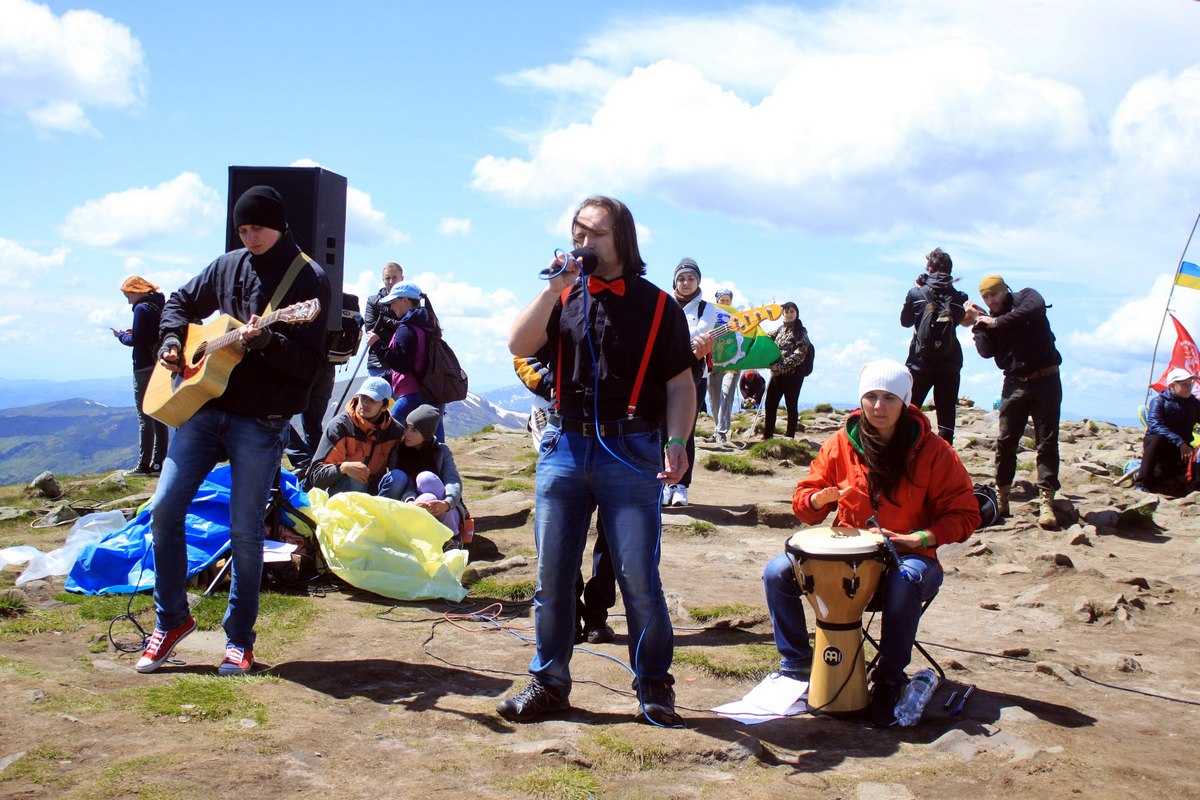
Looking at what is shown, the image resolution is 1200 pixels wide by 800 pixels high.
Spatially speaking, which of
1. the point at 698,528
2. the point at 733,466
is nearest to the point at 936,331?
the point at 698,528

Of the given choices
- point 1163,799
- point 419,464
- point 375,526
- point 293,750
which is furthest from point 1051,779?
point 419,464

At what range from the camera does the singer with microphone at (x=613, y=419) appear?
409cm

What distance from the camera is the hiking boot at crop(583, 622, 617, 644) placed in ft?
18.5

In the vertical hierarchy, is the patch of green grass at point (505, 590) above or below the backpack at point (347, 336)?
below

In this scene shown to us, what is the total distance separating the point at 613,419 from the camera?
4090 mm

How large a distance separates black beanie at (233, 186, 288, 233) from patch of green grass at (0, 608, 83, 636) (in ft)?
8.29

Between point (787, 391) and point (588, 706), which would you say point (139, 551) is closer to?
point (588, 706)

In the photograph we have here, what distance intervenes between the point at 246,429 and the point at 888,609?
120 inches

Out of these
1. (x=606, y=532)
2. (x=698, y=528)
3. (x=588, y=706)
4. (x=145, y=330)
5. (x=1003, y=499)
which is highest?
(x=145, y=330)

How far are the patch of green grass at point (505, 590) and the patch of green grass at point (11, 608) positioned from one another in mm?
2663

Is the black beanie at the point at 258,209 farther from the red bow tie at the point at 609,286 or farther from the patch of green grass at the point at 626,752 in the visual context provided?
the patch of green grass at the point at 626,752

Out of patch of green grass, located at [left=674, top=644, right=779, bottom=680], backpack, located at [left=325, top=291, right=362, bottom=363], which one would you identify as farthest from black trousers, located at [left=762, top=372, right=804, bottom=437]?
patch of green grass, located at [left=674, top=644, right=779, bottom=680]

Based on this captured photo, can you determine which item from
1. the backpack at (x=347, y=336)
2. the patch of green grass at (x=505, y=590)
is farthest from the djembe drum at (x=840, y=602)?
the backpack at (x=347, y=336)

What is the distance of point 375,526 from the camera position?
22.3 feet
